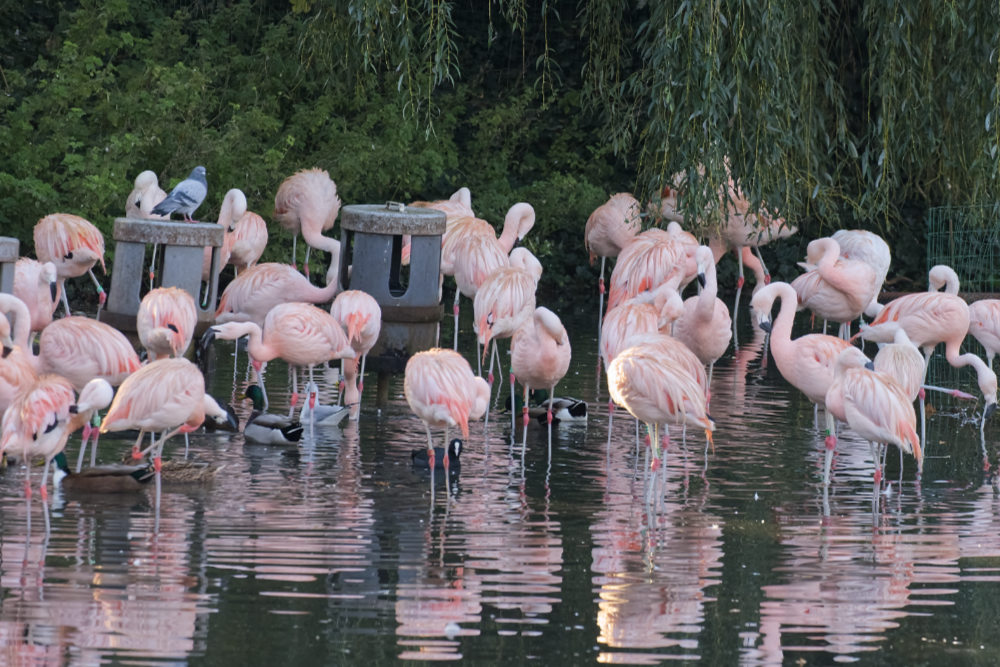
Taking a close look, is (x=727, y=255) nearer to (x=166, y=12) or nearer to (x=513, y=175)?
(x=513, y=175)

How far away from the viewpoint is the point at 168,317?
8875 millimetres

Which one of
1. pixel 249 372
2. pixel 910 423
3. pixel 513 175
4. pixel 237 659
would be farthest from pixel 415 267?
pixel 513 175

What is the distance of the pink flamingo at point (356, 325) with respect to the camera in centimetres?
926

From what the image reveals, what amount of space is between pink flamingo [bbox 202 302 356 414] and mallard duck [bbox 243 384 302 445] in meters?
0.53

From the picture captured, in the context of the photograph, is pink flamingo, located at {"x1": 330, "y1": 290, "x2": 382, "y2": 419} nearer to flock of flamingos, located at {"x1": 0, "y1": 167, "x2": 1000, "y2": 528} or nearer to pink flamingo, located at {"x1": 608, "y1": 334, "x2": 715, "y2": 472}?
flock of flamingos, located at {"x1": 0, "y1": 167, "x2": 1000, "y2": 528}

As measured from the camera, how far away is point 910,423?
7355mm

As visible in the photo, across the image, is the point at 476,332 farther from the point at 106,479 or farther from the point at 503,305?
the point at 106,479

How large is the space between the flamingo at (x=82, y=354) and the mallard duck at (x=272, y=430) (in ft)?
2.32

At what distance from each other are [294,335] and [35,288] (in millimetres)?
1743

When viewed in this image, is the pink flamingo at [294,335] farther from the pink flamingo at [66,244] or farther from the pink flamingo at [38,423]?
the pink flamingo at [38,423]

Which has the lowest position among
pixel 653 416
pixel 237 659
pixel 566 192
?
pixel 237 659

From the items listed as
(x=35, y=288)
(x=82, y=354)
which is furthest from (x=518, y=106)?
(x=82, y=354)

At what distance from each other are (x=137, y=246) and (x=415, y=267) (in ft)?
5.95

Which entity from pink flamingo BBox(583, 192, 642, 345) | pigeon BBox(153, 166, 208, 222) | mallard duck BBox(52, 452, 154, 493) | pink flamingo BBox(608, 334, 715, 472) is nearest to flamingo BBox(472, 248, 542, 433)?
pink flamingo BBox(608, 334, 715, 472)
